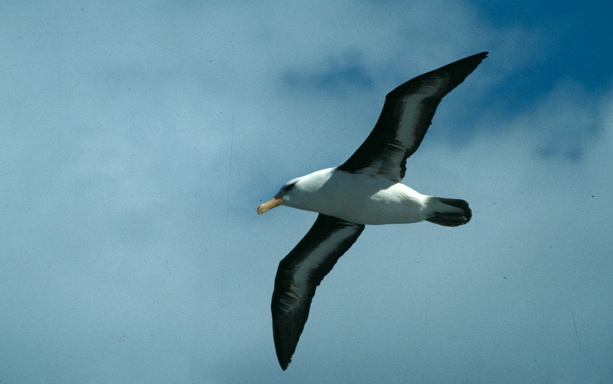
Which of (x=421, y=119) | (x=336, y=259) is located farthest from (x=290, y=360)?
(x=421, y=119)

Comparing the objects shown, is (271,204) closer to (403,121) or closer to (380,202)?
(380,202)

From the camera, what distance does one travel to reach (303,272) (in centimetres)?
1564

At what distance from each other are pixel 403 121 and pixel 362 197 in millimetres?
1421

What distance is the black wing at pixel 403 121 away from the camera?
1273 centimetres

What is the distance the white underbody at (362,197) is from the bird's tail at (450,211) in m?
0.12

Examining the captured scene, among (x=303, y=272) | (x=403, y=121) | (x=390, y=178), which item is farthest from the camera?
(x=303, y=272)

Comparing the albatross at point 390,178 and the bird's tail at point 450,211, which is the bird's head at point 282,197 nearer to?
the albatross at point 390,178

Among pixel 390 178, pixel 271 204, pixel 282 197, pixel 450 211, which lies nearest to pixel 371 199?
pixel 390 178

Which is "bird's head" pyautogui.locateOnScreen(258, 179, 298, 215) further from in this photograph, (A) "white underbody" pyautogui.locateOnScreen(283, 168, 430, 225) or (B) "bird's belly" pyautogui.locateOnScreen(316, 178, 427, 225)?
(B) "bird's belly" pyautogui.locateOnScreen(316, 178, 427, 225)

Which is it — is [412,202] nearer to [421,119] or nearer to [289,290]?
[421,119]

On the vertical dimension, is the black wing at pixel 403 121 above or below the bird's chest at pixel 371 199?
above

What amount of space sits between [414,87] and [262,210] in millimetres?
3669

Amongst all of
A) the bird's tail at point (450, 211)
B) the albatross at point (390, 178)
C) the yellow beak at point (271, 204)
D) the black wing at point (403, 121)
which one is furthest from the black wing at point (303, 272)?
the bird's tail at point (450, 211)

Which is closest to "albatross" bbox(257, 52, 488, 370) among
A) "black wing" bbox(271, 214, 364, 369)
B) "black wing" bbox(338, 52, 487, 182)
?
"black wing" bbox(338, 52, 487, 182)
